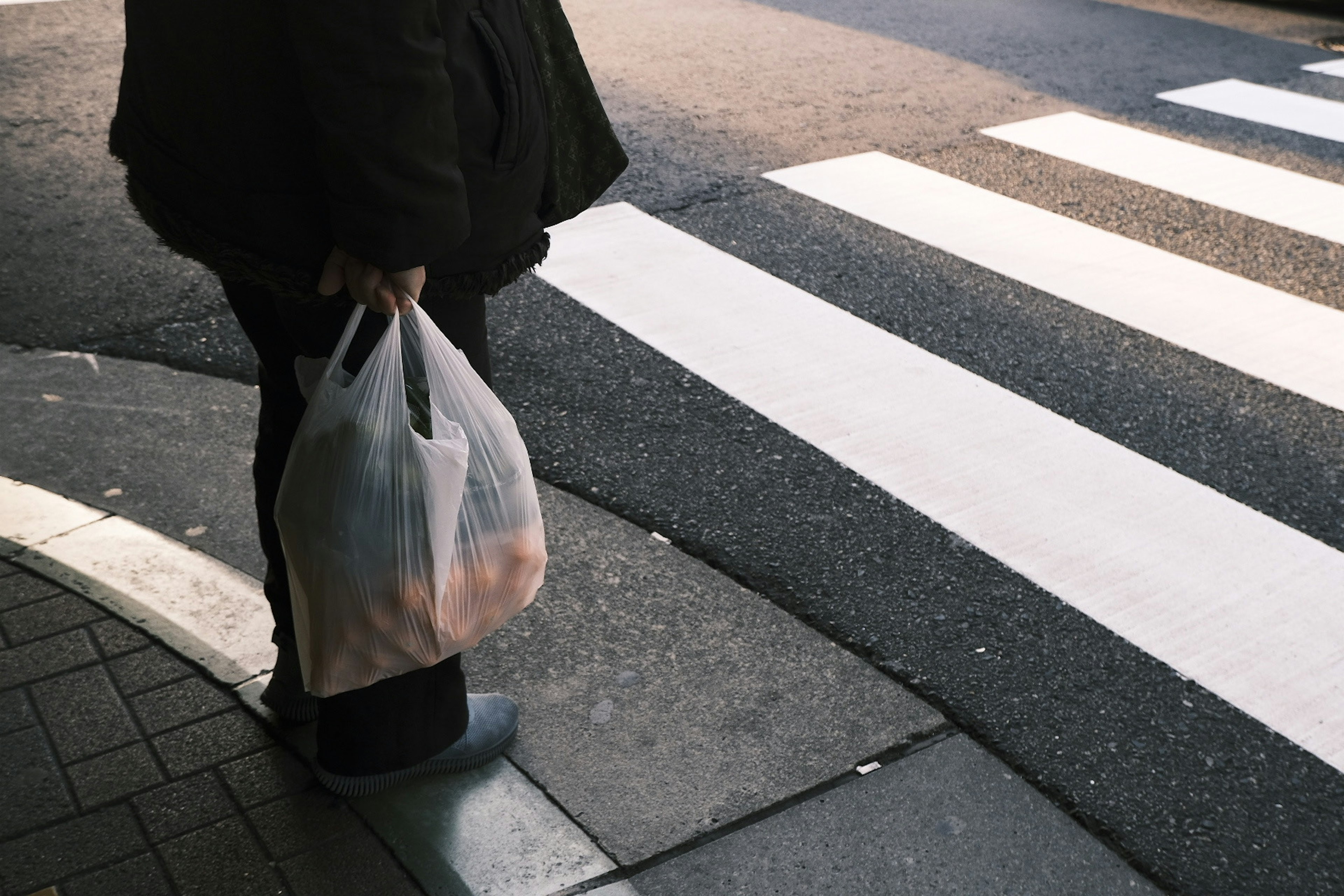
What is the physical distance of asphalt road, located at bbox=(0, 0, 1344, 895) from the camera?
2.41 meters

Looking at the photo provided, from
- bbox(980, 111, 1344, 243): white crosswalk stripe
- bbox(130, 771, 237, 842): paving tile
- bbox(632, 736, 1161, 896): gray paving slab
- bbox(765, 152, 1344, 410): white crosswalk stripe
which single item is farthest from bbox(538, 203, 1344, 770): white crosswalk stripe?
bbox(980, 111, 1344, 243): white crosswalk stripe

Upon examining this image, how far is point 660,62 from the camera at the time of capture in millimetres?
6926

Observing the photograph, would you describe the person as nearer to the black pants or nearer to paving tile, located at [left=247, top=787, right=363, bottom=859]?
the black pants

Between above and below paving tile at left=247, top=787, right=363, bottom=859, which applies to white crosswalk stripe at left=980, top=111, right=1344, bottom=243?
above

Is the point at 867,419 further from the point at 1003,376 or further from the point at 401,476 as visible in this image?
the point at 401,476

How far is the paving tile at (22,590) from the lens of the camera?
2.60m

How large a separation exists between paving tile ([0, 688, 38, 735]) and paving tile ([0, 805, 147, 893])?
11.1 inches

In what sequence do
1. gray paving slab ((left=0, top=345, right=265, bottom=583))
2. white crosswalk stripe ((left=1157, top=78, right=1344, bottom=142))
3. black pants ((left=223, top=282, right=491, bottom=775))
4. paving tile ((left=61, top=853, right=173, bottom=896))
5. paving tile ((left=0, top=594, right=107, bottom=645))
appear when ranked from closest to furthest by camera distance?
black pants ((left=223, top=282, right=491, bottom=775))
paving tile ((left=61, top=853, right=173, bottom=896))
paving tile ((left=0, top=594, right=107, bottom=645))
gray paving slab ((left=0, top=345, right=265, bottom=583))
white crosswalk stripe ((left=1157, top=78, right=1344, bottom=142))

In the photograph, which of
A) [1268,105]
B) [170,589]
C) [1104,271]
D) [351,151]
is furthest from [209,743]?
[1268,105]

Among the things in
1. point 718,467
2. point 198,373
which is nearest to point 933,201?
point 718,467

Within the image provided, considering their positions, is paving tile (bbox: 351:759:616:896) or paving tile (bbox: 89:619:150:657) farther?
paving tile (bbox: 89:619:150:657)

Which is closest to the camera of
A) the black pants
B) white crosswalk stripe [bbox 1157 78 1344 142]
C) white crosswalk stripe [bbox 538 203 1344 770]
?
the black pants

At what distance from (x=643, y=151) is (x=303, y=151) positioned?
13.2 ft

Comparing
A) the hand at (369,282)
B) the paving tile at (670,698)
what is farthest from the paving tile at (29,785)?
the hand at (369,282)
